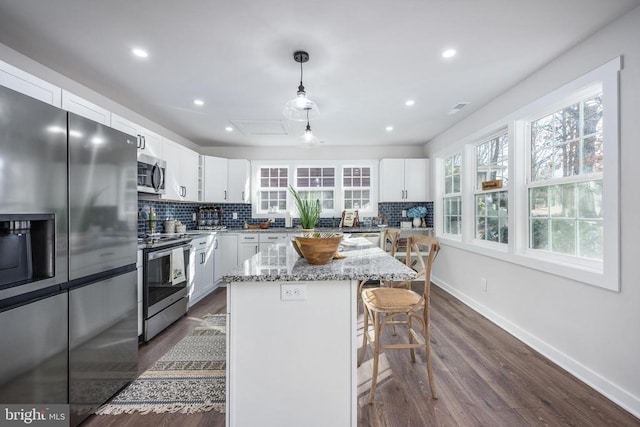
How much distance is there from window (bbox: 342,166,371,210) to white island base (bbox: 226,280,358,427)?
399cm

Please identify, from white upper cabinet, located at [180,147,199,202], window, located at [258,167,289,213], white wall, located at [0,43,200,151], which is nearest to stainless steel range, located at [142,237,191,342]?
white upper cabinet, located at [180,147,199,202]

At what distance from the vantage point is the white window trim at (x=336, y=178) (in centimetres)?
527

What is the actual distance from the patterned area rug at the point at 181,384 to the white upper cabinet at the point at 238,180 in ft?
9.22

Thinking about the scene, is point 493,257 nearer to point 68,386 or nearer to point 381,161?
point 381,161

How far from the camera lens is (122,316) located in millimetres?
1908

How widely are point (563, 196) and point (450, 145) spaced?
81.2 inches

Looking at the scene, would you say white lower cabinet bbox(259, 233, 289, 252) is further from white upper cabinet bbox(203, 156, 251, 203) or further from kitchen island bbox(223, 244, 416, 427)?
kitchen island bbox(223, 244, 416, 427)

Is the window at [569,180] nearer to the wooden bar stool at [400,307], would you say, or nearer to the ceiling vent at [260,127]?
the wooden bar stool at [400,307]

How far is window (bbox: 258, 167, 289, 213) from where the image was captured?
5.34 metres

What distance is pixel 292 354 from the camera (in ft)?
4.74

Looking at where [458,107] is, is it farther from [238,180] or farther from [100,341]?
[100,341]

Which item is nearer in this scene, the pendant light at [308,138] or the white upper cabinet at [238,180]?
the pendant light at [308,138]

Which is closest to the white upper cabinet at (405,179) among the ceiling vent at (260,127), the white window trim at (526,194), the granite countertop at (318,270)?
the white window trim at (526,194)

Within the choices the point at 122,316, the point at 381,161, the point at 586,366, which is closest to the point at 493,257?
the point at 586,366
